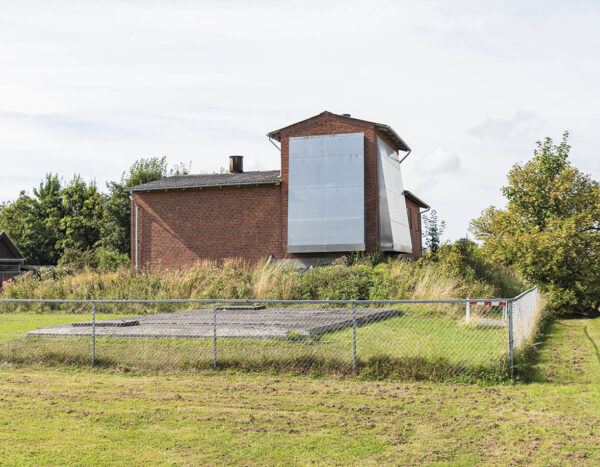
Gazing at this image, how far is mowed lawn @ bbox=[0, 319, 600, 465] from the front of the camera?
6652mm

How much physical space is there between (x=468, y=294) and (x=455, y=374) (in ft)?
33.8

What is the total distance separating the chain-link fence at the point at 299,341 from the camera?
1110cm

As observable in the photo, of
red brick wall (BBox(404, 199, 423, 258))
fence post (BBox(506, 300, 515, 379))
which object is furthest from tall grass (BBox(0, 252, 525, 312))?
red brick wall (BBox(404, 199, 423, 258))

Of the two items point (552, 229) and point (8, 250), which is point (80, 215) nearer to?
point (8, 250)

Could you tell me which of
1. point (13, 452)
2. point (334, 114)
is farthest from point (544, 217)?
point (13, 452)

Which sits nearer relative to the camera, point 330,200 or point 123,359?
point 123,359

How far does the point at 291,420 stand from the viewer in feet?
26.4

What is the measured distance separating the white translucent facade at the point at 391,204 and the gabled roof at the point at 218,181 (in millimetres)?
5159

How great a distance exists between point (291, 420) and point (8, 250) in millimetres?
52152

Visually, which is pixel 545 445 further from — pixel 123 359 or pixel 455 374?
pixel 123 359

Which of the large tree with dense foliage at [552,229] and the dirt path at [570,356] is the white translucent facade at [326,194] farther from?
the dirt path at [570,356]

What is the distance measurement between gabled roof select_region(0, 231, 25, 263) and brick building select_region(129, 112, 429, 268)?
23.2 metres

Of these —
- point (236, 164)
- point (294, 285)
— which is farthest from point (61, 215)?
point (294, 285)

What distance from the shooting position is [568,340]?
54.0ft
